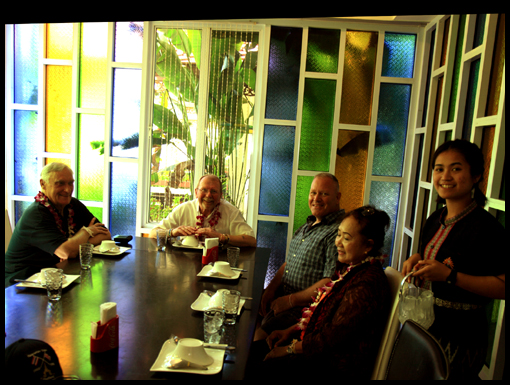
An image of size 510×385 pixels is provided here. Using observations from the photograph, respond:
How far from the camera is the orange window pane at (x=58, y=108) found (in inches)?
159

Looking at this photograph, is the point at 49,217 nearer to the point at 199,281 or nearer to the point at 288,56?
the point at 199,281

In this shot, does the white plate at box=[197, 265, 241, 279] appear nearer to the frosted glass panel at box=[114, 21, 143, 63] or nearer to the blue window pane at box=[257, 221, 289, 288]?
the blue window pane at box=[257, 221, 289, 288]

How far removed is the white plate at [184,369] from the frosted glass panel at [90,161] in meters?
3.23

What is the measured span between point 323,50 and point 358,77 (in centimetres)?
44

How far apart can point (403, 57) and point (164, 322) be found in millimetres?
3413

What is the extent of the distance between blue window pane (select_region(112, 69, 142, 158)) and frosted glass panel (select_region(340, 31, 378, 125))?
2111mm

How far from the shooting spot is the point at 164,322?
1406 mm

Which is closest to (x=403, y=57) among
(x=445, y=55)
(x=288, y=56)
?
(x=445, y=55)

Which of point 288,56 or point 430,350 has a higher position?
point 288,56

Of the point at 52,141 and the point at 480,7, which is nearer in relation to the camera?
the point at 480,7

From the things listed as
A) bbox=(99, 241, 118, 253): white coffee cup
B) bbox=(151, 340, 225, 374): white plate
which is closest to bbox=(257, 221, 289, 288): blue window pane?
bbox=(99, 241, 118, 253): white coffee cup

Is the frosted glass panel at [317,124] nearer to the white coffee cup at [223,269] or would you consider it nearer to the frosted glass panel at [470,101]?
the frosted glass panel at [470,101]

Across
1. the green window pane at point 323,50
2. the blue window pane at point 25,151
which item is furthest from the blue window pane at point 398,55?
the blue window pane at point 25,151

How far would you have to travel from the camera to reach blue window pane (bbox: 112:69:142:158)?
3.83m
